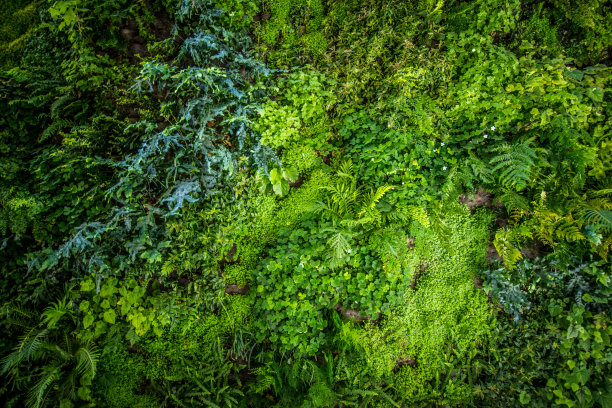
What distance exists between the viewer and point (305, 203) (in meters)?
4.78

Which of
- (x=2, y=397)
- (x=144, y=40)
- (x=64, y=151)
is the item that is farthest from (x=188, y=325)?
(x=144, y=40)

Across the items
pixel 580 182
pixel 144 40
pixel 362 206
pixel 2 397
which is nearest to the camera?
pixel 2 397

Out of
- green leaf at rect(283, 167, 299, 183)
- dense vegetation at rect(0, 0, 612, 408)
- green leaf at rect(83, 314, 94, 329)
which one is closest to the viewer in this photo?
green leaf at rect(83, 314, 94, 329)

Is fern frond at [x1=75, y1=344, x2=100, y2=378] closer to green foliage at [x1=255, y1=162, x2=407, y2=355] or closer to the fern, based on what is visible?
green foliage at [x1=255, y1=162, x2=407, y2=355]

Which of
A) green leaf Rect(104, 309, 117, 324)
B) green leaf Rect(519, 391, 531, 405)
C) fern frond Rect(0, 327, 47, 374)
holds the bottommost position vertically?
green leaf Rect(519, 391, 531, 405)

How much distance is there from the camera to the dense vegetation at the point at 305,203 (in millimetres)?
4133

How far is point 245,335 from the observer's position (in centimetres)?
455

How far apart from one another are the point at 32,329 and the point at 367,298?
494 cm

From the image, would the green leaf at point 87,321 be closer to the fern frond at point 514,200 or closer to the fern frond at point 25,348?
the fern frond at point 25,348

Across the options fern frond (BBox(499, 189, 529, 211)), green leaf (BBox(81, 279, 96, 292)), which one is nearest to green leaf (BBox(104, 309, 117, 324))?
green leaf (BBox(81, 279, 96, 292))

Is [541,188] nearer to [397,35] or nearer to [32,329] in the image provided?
[397,35]

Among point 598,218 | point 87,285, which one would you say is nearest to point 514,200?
point 598,218

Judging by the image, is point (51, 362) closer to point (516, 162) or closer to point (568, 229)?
point (516, 162)

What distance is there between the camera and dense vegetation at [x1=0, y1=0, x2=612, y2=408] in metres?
4.13
